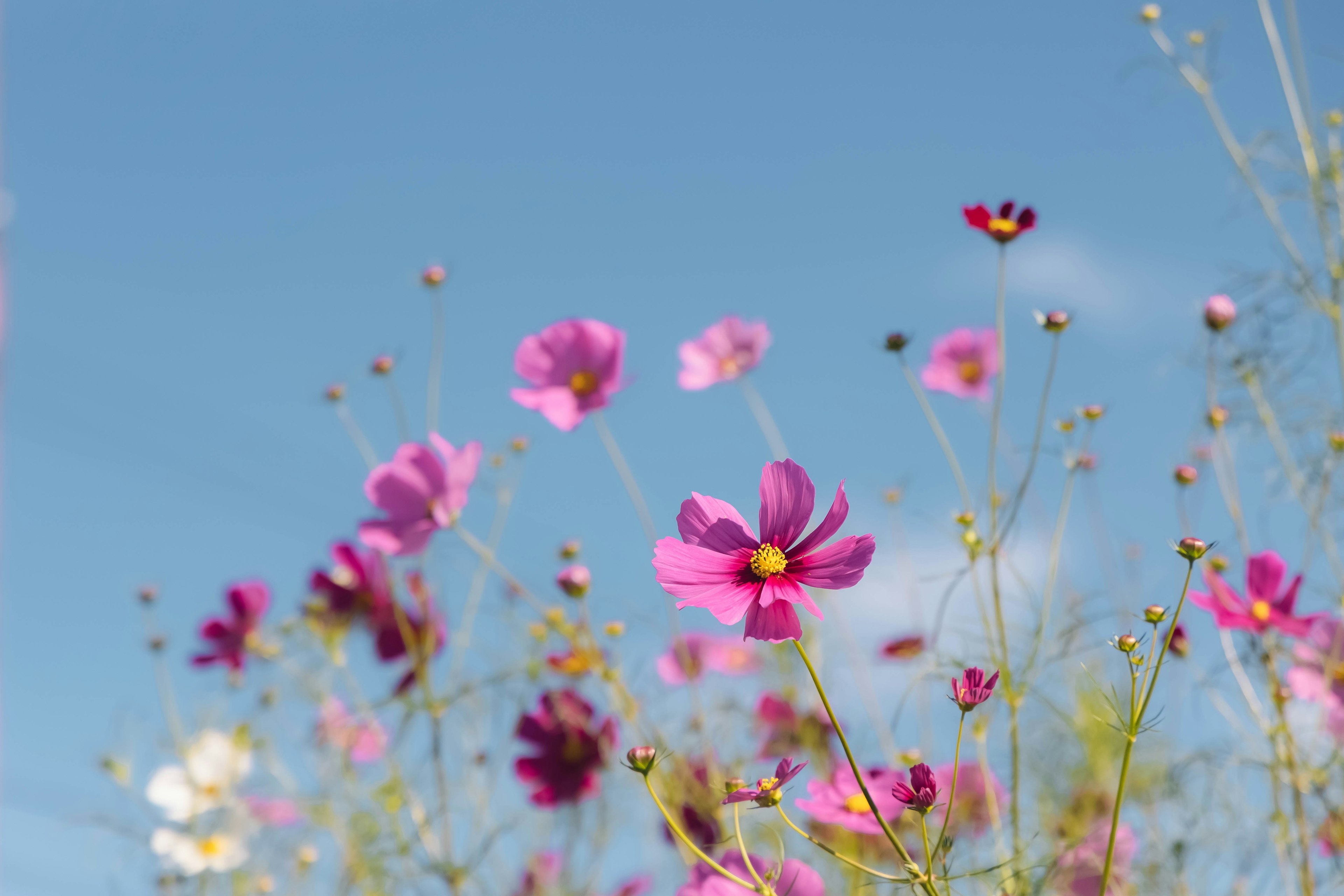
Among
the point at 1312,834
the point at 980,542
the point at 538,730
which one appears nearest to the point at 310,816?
the point at 538,730

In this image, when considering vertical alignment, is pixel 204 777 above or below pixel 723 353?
below

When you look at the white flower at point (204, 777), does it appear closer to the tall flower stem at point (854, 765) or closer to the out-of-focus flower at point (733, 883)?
the out-of-focus flower at point (733, 883)

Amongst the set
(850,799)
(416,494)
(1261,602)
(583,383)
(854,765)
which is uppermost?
(583,383)

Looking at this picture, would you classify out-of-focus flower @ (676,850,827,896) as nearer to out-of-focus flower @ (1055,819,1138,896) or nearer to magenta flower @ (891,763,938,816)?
magenta flower @ (891,763,938,816)

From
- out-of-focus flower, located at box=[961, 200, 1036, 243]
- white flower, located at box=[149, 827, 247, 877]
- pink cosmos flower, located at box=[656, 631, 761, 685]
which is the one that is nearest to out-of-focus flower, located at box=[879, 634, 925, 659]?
pink cosmos flower, located at box=[656, 631, 761, 685]

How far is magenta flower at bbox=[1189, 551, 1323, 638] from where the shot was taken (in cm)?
92

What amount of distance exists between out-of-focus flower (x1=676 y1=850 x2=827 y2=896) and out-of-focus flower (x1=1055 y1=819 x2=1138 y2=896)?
1.07 ft

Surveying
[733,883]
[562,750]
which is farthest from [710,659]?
[733,883]

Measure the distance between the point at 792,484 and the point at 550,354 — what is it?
Answer: 0.62 meters

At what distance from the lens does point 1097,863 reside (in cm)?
99

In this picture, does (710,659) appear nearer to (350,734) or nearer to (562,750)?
(562,750)

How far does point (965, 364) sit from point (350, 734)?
36.5 inches

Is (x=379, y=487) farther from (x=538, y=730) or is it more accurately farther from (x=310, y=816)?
(x=310, y=816)

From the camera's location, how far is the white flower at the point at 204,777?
1.43 meters
